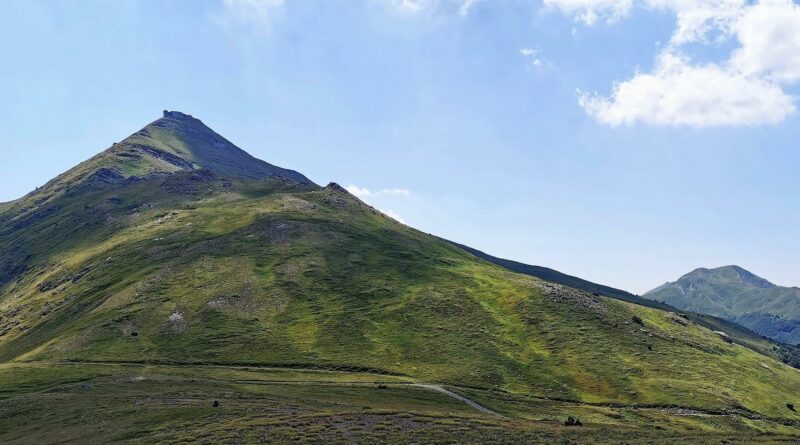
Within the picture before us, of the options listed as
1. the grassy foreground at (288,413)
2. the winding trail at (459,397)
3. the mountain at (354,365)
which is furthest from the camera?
the winding trail at (459,397)

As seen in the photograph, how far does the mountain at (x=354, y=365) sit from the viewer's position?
74312mm

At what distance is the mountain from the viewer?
7431 cm

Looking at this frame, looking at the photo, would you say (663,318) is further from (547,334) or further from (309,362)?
(309,362)

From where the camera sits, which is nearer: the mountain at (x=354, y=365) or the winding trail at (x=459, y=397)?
the mountain at (x=354, y=365)

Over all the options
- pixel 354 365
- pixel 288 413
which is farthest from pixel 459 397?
pixel 288 413

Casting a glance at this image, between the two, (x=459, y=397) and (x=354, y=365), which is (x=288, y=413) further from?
(x=354, y=365)

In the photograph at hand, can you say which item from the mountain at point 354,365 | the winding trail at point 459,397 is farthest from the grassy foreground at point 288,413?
the winding trail at point 459,397

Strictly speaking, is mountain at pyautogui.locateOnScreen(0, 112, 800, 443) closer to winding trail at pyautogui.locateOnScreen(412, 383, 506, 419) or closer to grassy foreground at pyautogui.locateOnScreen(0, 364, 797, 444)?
grassy foreground at pyautogui.locateOnScreen(0, 364, 797, 444)

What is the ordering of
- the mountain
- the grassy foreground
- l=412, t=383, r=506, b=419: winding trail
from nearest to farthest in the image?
the grassy foreground
the mountain
l=412, t=383, r=506, b=419: winding trail

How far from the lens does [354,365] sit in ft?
437

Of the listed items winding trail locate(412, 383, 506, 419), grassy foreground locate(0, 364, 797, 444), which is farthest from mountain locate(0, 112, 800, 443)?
winding trail locate(412, 383, 506, 419)

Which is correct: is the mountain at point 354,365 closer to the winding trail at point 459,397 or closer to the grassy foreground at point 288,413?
the grassy foreground at point 288,413

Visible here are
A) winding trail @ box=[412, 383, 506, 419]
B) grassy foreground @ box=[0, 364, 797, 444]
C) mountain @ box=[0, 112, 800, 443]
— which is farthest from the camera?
winding trail @ box=[412, 383, 506, 419]

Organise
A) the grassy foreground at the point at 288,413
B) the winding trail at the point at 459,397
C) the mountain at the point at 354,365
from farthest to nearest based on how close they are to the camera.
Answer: the winding trail at the point at 459,397 → the mountain at the point at 354,365 → the grassy foreground at the point at 288,413
